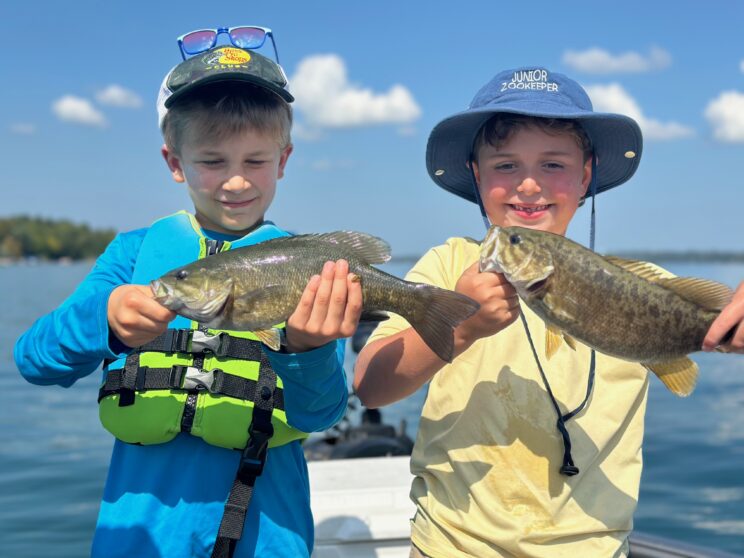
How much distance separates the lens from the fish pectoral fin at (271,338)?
2898mm

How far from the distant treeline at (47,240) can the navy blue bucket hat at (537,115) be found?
15022 cm

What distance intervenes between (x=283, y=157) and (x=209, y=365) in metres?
1.04

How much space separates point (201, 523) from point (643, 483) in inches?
372

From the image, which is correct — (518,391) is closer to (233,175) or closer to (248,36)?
(233,175)

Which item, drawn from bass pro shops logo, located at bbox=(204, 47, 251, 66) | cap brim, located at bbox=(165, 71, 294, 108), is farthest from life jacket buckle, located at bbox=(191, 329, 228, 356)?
bass pro shops logo, located at bbox=(204, 47, 251, 66)

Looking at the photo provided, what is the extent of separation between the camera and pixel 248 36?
3.82 metres

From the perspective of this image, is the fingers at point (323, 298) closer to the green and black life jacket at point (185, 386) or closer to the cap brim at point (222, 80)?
the green and black life jacket at point (185, 386)

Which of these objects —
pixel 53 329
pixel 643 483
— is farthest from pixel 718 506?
pixel 53 329

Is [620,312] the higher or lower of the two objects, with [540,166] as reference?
lower

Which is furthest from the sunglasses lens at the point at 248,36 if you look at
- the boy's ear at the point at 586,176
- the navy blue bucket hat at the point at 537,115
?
the boy's ear at the point at 586,176

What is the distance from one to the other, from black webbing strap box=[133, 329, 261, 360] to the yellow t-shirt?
0.61m

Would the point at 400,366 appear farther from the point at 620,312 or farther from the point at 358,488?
the point at 358,488

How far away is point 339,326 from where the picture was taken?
9.20 ft

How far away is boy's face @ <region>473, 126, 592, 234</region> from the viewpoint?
341 centimetres
